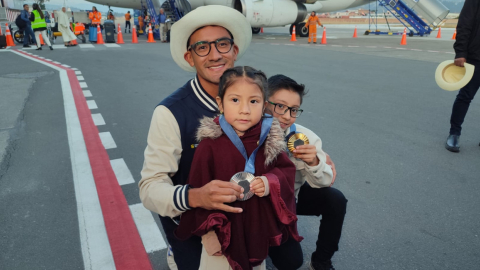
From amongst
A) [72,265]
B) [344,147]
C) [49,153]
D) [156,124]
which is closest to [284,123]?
[156,124]

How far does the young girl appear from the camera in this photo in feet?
5.23

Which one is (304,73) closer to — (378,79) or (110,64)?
(378,79)

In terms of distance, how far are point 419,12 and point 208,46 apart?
81.3ft

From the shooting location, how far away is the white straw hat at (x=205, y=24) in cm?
196

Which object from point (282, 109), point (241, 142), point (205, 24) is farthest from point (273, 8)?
point (241, 142)

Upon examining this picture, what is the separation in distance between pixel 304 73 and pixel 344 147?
5093 mm

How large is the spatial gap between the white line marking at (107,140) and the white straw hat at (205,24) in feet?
8.84

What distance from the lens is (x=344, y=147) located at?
4.45 m

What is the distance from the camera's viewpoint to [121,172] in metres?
3.78

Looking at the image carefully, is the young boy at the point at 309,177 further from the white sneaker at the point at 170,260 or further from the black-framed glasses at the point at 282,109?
the white sneaker at the point at 170,260

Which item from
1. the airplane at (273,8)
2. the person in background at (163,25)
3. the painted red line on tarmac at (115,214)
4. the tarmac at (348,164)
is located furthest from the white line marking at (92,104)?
the person in background at (163,25)

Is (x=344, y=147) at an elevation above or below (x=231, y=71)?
below

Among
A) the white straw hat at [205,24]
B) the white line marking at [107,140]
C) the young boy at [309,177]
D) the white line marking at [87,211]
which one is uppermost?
the white straw hat at [205,24]

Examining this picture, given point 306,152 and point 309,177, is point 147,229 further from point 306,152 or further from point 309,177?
point 306,152
